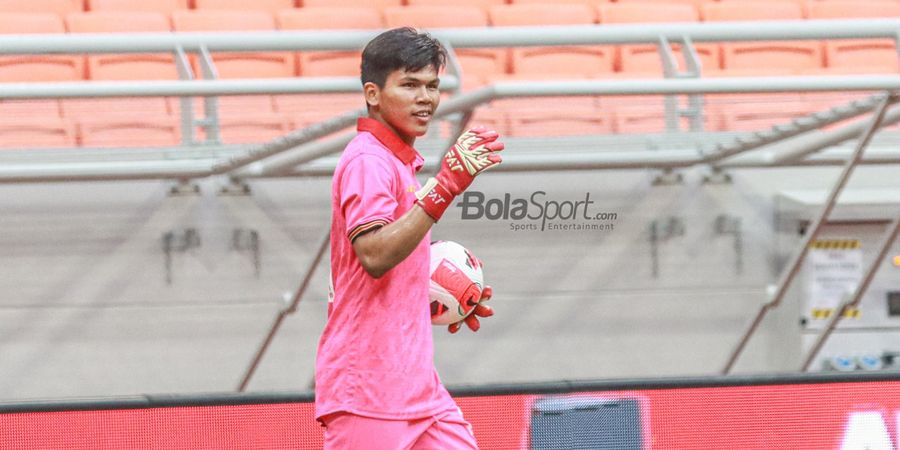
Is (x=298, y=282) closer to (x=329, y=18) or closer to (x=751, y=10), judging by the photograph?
(x=329, y=18)

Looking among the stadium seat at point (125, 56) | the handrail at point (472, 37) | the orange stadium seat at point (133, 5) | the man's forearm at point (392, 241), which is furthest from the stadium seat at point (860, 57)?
the man's forearm at point (392, 241)

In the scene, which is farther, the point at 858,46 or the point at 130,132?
the point at 858,46

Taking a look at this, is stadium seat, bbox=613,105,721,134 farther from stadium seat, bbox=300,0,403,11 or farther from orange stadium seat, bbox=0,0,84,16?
orange stadium seat, bbox=0,0,84,16

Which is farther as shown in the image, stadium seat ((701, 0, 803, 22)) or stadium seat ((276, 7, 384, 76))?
stadium seat ((701, 0, 803, 22))

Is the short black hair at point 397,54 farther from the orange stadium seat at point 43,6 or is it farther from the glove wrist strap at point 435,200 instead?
the orange stadium seat at point 43,6

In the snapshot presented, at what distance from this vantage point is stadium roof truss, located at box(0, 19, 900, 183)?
436cm

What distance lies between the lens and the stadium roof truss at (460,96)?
4.36 metres

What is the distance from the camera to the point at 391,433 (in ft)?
9.10

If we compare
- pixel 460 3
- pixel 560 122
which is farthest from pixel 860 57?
pixel 560 122

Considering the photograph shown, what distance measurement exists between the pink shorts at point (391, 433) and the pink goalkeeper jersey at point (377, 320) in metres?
0.02

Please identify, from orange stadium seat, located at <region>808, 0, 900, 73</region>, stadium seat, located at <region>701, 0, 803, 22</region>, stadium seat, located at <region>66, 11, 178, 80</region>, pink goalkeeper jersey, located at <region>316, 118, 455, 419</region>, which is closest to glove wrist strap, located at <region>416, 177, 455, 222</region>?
pink goalkeeper jersey, located at <region>316, 118, 455, 419</region>

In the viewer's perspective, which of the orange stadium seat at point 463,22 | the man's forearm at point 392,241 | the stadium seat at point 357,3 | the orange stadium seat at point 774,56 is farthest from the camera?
the stadium seat at point 357,3

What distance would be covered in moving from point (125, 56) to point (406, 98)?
3.55m

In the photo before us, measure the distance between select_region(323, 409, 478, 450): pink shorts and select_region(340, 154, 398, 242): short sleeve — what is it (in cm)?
41
